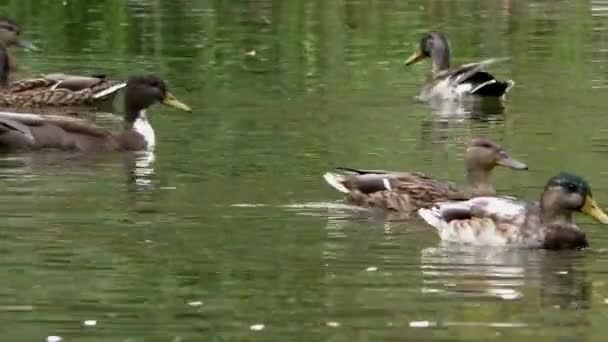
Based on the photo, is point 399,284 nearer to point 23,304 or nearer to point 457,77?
point 23,304

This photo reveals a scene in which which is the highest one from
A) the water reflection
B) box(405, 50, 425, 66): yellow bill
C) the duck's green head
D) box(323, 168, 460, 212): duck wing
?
the duck's green head

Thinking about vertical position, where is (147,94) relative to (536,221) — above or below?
below

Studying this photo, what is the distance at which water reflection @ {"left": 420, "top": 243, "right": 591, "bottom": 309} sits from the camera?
465 inches

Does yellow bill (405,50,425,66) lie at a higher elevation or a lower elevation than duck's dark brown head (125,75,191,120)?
lower

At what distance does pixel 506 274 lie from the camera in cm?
1266

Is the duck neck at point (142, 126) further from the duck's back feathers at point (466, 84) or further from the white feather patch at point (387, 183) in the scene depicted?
the duck's back feathers at point (466, 84)

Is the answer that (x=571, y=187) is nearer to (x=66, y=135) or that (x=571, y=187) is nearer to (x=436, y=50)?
(x=66, y=135)

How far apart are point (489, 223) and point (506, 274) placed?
121 centimetres

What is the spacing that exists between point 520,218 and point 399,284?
76.3 inches

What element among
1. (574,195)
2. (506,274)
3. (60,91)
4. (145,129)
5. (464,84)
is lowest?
(464,84)

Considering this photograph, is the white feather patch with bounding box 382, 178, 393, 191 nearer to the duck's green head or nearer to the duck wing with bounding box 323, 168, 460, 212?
the duck wing with bounding box 323, 168, 460, 212

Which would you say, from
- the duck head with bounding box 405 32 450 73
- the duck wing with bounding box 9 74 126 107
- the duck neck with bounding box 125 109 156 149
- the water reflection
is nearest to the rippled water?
the water reflection

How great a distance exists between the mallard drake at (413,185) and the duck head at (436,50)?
930 cm

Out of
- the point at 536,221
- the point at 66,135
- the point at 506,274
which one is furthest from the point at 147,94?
the point at 506,274
